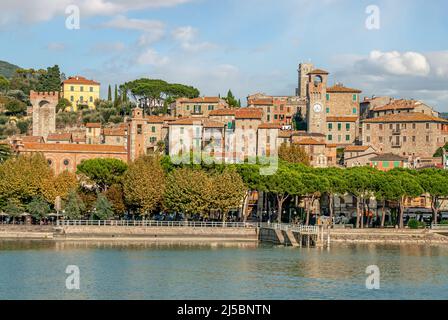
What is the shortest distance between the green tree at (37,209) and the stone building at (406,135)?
154ft

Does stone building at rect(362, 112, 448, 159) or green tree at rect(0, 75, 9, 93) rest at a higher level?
green tree at rect(0, 75, 9, 93)

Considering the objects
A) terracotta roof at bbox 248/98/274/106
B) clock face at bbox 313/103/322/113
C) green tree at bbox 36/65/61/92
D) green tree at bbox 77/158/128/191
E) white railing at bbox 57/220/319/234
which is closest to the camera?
white railing at bbox 57/220/319/234

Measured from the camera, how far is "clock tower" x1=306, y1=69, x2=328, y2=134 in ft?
370

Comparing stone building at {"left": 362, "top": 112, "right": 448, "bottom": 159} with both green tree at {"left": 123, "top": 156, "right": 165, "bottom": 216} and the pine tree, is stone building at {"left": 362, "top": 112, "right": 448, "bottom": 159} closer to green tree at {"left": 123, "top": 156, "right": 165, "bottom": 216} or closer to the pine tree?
the pine tree

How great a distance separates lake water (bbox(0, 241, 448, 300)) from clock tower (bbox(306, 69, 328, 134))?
44.5 meters

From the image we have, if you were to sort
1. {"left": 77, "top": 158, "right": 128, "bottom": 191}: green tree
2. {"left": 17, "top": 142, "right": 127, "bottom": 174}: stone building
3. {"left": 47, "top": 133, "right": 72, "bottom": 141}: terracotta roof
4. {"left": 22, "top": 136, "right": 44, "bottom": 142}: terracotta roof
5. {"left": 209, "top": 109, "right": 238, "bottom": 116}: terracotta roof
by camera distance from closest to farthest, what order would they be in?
{"left": 77, "top": 158, "right": 128, "bottom": 191}: green tree < {"left": 17, "top": 142, "right": 127, "bottom": 174}: stone building < {"left": 22, "top": 136, "right": 44, "bottom": 142}: terracotta roof < {"left": 209, "top": 109, "right": 238, "bottom": 116}: terracotta roof < {"left": 47, "top": 133, "right": 72, "bottom": 141}: terracotta roof

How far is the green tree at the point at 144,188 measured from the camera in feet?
248

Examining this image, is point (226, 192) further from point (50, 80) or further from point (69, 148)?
point (50, 80)

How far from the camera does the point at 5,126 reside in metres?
121

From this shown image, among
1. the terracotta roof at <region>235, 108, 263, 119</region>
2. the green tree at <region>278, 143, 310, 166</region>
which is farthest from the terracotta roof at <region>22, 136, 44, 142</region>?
the green tree at <region>278, 143, 310, 166</region>

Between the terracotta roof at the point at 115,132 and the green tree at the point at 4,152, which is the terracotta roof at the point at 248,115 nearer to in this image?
the terracotta roof at the point at 115,132

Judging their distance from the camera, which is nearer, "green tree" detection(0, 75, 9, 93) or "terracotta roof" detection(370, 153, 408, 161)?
"terracotta roof" detection(370, 153, 408, 161)

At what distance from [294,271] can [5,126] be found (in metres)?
74.0

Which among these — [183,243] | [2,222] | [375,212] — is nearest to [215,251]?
[183,243]
